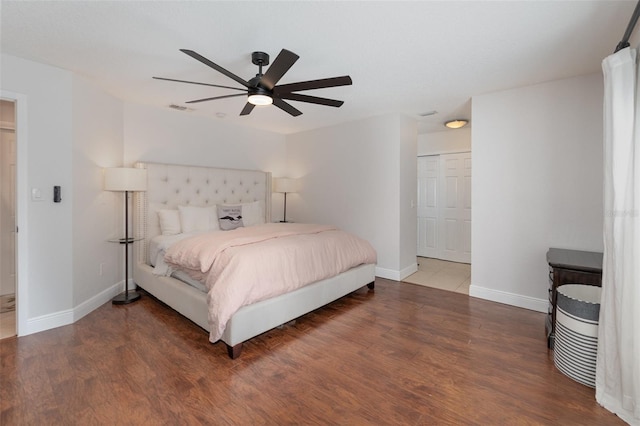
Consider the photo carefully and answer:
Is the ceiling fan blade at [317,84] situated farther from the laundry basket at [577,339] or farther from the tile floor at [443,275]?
the tile floor at [443,275]

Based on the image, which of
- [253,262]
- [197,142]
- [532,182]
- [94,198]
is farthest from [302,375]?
[197,142]

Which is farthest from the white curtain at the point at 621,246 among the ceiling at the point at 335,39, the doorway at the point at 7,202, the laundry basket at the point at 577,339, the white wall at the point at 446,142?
the doorway at the point at 7,202

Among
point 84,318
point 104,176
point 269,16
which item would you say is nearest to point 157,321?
point 84,318

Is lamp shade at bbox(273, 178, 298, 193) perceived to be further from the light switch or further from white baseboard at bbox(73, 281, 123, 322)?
the light switch

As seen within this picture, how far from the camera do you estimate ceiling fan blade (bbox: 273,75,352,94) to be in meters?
2.07

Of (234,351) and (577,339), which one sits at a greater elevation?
(577,339)

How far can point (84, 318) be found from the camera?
289 centimetres

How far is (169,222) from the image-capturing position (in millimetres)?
3676

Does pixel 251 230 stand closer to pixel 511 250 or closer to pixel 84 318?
pixel 84 318

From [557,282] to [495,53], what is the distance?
193 centimetres

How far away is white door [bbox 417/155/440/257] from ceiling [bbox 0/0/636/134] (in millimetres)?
2561

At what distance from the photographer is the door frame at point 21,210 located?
2479mm

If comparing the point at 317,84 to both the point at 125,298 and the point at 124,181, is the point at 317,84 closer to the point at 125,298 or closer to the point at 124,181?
the point at 124,181

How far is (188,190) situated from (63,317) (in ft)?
6.46
